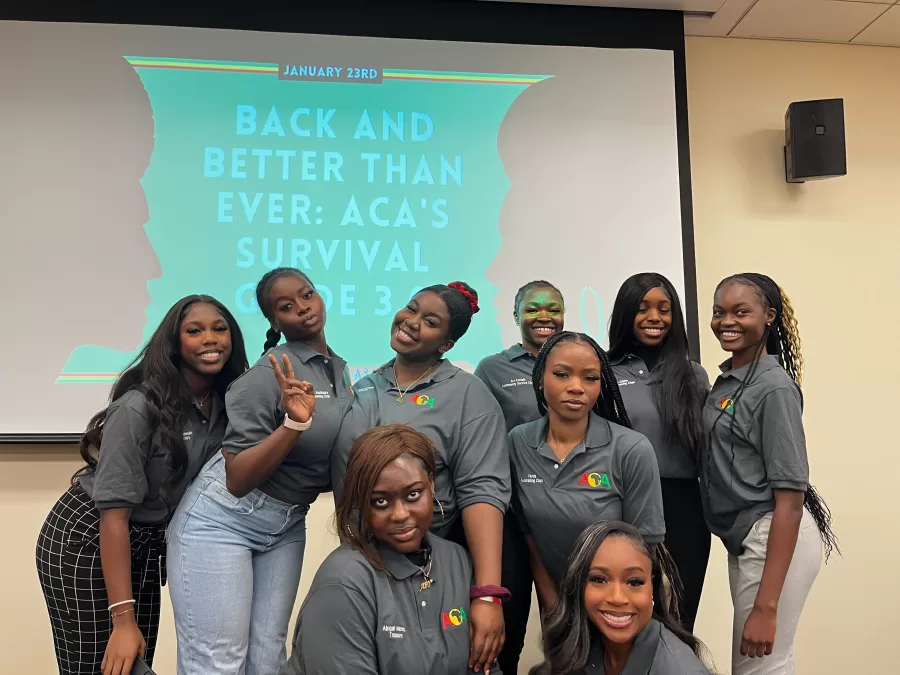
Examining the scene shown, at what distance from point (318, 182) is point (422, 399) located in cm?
164

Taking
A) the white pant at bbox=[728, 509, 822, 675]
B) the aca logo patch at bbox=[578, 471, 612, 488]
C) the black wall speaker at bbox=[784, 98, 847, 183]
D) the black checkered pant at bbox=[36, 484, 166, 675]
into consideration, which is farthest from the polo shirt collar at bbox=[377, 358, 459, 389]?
the black wall speaker at bbox=[784, 98, 847, 183]

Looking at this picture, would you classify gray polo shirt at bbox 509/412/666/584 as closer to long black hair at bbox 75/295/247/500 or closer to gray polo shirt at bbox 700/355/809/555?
gray polo shirt at bbox 700/355/809/555

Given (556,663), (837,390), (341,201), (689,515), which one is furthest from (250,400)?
(837,390)

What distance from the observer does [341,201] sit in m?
3.28

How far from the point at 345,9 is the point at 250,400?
2209mm

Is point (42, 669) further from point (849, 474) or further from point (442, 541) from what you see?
point (849, 474)

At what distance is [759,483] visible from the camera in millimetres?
1990

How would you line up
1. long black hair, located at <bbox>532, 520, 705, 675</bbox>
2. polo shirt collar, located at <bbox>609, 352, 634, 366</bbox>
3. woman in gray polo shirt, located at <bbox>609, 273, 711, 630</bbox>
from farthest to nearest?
polo shirt collar, located at <bbox>609, 352, 634, 366</bbox>, woman in gray polo shirt, located at <bbox>609, 273, 711, 630</bbox>, long black hair, located at <bbox>532, 520, 705, 675</bbox>

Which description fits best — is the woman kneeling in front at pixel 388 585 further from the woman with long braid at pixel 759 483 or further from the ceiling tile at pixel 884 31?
the ceiling tile at pixel 884 31

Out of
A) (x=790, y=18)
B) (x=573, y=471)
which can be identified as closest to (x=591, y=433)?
(x=573, y=471)

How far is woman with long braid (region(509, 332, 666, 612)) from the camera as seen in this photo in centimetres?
185

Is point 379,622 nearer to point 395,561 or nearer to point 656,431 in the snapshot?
point 395,561

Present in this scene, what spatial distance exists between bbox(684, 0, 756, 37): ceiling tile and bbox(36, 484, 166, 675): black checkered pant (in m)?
3.17

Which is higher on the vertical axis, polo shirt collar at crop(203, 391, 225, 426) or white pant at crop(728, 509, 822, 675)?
polo shirt collar at crop(203, 391, 225, 426)
